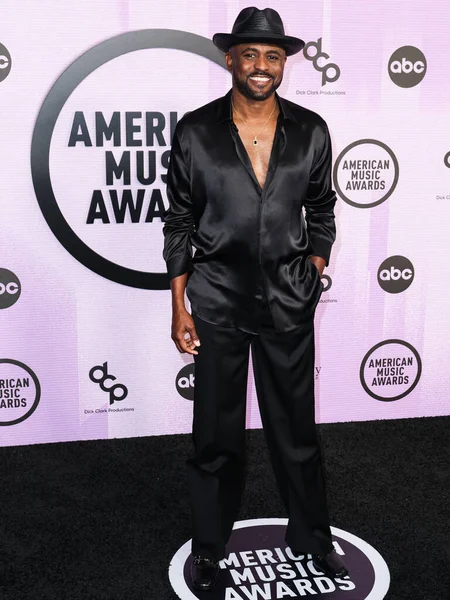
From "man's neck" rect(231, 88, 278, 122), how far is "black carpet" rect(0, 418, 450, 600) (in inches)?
59.2

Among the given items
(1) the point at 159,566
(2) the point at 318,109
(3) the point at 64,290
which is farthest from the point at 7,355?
(2) the point at 318,109

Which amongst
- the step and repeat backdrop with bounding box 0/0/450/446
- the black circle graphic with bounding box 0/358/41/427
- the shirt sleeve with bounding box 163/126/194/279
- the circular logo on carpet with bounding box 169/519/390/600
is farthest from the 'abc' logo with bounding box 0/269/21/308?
the circular logo on carpet with bounding box 169/519/390/600

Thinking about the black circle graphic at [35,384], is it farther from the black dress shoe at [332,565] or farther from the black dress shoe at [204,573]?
the black dress shoe at [332,565]

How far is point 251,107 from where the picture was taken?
223cm

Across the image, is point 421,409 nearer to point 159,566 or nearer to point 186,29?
point 159,566

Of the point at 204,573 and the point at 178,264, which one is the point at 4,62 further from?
the point at 204,573

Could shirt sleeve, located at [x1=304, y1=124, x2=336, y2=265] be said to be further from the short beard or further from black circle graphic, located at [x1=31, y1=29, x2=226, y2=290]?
black circle graphic, located at [x1=31, y1=29, x2=226, y2=290]

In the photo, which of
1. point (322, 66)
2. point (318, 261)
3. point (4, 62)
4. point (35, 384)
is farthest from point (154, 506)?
point (322, 66)

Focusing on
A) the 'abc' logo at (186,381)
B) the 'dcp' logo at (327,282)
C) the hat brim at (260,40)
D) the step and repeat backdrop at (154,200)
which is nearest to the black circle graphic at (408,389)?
the step and repeat backdrop at (154,200)

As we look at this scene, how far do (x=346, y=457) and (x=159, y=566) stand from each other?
1175mm

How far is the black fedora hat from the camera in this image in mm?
2102

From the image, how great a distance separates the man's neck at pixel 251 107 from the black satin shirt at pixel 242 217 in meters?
0.03

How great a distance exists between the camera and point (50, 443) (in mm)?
3533

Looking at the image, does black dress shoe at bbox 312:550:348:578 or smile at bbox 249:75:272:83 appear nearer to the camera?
smile at bbox 249:75:272:83
